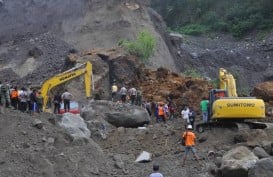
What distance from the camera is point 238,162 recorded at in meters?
17.6

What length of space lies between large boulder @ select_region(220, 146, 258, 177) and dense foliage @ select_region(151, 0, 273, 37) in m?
39.9

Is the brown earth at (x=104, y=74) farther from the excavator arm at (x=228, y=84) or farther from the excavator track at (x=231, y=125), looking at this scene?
the excavator arm at (x=228, y=84)

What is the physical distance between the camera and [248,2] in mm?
62594

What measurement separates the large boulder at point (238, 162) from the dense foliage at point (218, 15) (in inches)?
1571

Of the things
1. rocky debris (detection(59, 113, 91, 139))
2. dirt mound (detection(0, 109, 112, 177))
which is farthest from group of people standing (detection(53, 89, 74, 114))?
dirt mound (detection(0, 109, 112, 177))

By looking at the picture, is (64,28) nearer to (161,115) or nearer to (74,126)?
(161,115)

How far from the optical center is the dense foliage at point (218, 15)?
58.4m

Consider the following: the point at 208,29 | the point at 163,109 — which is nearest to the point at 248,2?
the point at 208,29

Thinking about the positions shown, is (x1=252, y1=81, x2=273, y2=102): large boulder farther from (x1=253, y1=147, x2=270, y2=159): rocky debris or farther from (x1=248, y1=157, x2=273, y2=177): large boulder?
(x1=248, y1=157, x2=273, y2=177): large boulder

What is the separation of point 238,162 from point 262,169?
926 millimetres

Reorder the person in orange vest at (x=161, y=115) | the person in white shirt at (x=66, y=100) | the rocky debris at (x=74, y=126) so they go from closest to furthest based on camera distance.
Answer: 1. the rocky debris at (x=74, y=126)
2. the person in white shirt at (x=66, y=100)
3. the person in orange vest at (x=161, y=115)

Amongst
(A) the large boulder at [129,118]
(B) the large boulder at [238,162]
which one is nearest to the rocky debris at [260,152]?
(B) the large boulder at [238,162]

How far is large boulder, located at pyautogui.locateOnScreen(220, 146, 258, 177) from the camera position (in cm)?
1734

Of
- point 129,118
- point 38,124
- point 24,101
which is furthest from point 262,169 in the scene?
point 24,101
